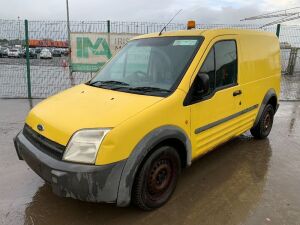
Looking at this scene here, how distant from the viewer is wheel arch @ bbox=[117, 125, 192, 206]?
9.27ft

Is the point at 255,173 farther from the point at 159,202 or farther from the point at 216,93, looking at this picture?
the point at 159,202

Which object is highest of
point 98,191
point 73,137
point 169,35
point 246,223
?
point 169,35

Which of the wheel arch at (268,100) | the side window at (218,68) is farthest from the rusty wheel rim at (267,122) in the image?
the side window at (218,68)

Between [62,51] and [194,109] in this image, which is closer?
[194,109]

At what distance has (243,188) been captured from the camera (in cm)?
382

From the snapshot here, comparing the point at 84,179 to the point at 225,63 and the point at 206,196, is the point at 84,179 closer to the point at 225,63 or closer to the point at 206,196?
the point at 206,196

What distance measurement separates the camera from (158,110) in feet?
10.1

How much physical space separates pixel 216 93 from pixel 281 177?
156 cm

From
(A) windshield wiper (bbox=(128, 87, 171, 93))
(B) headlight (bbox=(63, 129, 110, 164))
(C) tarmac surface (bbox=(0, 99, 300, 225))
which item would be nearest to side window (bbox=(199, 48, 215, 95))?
(A) windshield wiper (bbox=(128, 87, 171, 93))

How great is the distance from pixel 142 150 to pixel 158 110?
0.46 meters

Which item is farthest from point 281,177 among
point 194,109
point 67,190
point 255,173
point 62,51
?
point 62,51

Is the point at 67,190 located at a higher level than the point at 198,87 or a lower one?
lower

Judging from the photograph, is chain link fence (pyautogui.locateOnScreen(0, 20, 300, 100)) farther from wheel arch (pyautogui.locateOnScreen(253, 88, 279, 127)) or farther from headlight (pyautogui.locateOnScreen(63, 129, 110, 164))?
headlight (pyautogui.locateOnScreen(63, 129, 110, 164))

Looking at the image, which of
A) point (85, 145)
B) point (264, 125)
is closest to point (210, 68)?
point (85, 145)
